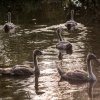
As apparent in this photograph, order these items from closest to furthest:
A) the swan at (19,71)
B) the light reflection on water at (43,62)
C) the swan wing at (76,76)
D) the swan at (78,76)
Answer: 1. the light reflection on water at (43,62)
2. the swan at (78,76)
3. the swan wing at (76,76)
4. the swan at (19,71)

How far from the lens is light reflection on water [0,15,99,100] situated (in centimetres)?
1842

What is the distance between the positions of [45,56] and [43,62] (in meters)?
1.42

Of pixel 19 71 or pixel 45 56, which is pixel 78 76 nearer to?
pixel 19 71

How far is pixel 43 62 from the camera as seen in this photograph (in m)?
23.5

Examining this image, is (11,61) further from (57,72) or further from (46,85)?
(46,85)

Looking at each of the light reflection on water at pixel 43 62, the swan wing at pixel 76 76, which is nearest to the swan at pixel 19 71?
the light reflection on water at pixel 43 62

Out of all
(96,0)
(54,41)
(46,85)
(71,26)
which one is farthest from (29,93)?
(96,0)

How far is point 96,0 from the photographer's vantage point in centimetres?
4462

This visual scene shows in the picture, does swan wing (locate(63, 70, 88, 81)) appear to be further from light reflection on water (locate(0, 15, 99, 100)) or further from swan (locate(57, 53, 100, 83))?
light reflection on water (locate(0, 15, 99, 100))

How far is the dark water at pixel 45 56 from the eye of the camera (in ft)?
60.8

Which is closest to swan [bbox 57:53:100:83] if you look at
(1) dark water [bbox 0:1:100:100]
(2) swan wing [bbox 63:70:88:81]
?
(2) swan wing [bbox 63:70:88:81]

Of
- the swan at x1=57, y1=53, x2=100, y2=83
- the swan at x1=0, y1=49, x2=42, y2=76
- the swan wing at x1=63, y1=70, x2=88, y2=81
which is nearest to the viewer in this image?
the swan at x1=57, y1=53, x2=100, y2=83

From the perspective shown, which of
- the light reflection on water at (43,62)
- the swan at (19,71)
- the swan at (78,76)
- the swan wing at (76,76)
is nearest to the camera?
the light reflection on water at (43,62)

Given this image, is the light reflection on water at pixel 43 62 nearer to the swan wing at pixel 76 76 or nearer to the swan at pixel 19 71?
the swan at pixel 19 71
